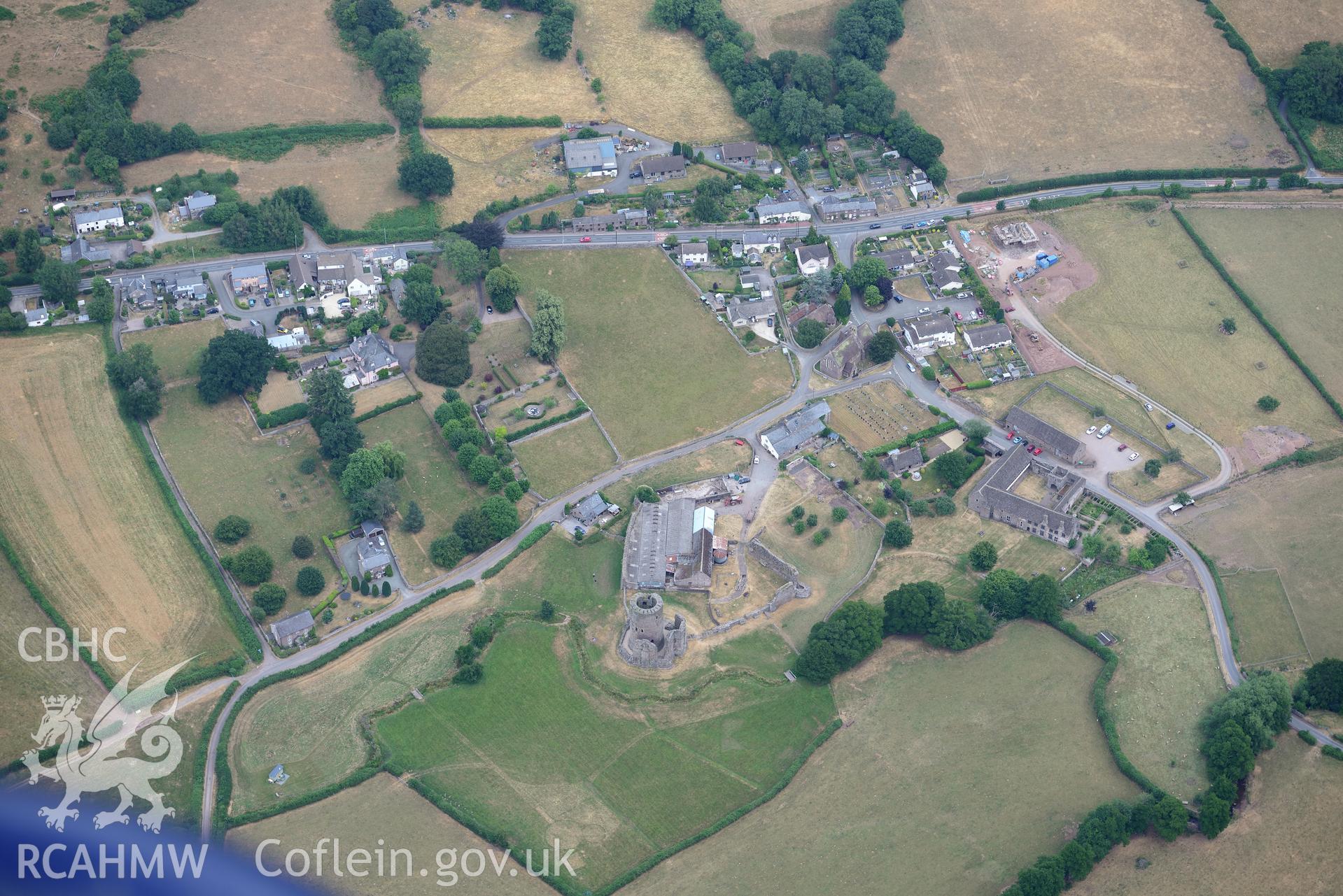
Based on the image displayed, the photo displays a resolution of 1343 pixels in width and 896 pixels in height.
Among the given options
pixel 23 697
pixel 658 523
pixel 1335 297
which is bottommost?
pixel 23 697

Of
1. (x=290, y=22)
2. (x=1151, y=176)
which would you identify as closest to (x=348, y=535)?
(x=290, y=22)

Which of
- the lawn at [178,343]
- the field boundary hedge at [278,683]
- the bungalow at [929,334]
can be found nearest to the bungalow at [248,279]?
the lawn at [178,343]

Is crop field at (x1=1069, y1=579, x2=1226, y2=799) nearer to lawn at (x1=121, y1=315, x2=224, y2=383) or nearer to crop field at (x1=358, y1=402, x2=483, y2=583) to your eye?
crop field at (x1=358, y1=402, x2=483, y2=583)

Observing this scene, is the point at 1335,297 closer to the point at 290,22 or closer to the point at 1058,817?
the point at 1058,817

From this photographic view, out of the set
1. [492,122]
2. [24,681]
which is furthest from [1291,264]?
[24,681]

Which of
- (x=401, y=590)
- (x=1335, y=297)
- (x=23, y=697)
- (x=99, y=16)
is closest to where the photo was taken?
(x=23, y=697)

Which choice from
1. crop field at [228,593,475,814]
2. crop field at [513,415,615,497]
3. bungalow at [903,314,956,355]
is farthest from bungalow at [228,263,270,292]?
bungalow at [903,314,956,355]
